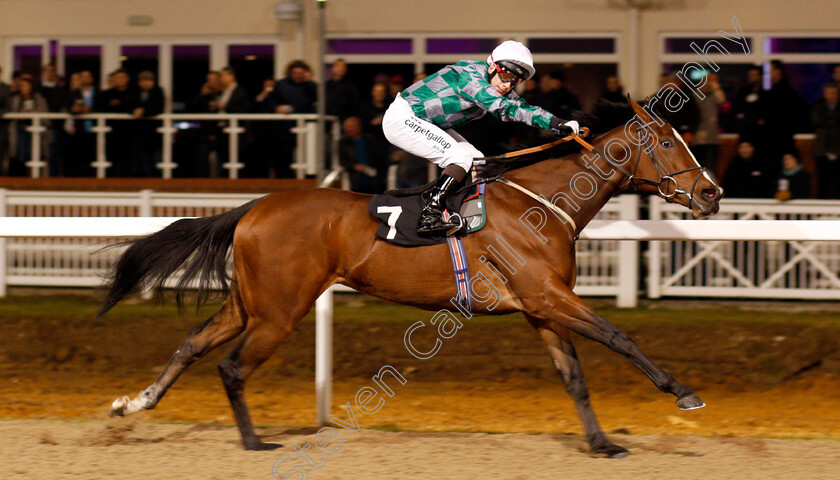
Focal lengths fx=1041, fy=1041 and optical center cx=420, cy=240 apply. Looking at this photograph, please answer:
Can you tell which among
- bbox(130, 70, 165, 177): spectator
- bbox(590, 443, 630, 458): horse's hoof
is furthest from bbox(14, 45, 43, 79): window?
bbox(590, 443, 630, 458): horse's hoof

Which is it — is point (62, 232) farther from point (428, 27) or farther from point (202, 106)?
point (428, 27)

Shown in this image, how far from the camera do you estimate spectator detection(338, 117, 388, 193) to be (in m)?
8.84

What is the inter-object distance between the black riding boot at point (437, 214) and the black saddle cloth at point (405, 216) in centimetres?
3

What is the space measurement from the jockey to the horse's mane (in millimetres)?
128

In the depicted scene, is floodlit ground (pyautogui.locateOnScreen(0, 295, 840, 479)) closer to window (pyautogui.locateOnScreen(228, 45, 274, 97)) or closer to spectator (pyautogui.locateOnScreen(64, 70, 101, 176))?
spectator (pyautogui.locateOnScreen(64, 70, 101, 176))

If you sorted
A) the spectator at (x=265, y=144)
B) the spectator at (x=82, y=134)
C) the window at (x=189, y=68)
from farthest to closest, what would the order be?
the window at (x=189, y=68)
the spectator at (x=82, y=134)
the spectator at (x=265, y=144)

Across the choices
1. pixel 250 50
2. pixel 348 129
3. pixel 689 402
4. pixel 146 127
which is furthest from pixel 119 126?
pixel 689 402

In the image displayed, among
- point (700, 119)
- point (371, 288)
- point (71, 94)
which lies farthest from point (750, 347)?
point (71, 94)

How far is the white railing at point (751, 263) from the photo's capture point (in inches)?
→ 336

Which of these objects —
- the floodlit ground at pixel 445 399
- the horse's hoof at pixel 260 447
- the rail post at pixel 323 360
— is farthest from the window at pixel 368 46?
the horse's hoof at pixel 260 447

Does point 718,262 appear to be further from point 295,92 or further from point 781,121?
point 295,92

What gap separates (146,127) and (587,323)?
22.7 feet

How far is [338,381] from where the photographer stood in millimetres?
6676

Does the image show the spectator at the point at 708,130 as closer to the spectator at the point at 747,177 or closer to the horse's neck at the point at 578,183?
the spectator at the point at 747,177
